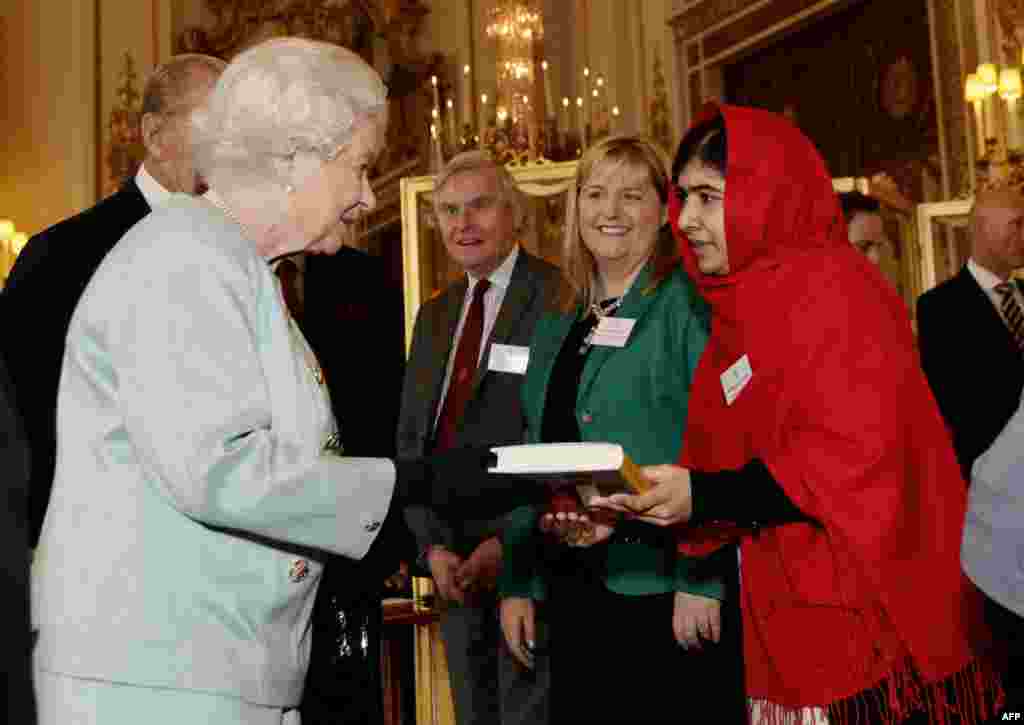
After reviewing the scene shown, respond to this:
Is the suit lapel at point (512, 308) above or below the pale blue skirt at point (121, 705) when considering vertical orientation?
above

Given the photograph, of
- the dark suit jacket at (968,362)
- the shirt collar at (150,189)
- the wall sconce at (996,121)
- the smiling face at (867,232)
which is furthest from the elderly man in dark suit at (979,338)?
the shirt collar at (150,189)

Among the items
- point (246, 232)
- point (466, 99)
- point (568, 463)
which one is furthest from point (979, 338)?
point (466, 99)

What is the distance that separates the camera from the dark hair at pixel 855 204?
17.1 ft

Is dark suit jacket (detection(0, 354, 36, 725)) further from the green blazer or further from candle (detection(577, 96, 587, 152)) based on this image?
candle (detection(577, 96, 587, 152))

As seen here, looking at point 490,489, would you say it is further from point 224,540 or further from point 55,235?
point 55,235

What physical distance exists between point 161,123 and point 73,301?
0.57 meters

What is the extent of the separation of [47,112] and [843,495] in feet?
37.0

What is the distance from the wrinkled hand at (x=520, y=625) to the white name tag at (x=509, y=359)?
69cm

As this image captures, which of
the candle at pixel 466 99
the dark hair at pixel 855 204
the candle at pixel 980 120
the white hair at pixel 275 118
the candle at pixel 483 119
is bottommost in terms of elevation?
the white hair at pixel 275 118

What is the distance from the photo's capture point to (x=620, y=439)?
3070mm

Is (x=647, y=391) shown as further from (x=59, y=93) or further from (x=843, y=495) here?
(x=59, y=93)

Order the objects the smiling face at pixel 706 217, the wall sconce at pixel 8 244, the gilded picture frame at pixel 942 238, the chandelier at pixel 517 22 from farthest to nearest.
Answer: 1. the chandelier at pixel 517 22
2. the wall sconce at pixel 8 244
3. the gilded picture frame at pixel 942 238
4. the smiling face at pixel 706 217

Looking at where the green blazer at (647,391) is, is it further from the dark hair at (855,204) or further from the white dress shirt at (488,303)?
the dark hair at (855,204)

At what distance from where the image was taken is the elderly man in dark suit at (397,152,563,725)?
3715 mm
